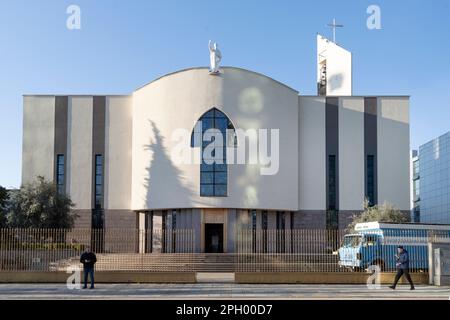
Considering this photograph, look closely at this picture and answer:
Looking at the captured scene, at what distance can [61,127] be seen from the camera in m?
47.2

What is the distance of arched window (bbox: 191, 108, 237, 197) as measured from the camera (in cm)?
4341

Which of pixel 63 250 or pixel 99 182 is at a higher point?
pixel 99 182

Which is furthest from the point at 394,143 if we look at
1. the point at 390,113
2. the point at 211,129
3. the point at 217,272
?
the point at 217,272

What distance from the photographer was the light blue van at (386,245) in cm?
2438

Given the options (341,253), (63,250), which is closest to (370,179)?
(341,253)

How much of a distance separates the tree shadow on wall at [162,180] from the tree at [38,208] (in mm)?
7023

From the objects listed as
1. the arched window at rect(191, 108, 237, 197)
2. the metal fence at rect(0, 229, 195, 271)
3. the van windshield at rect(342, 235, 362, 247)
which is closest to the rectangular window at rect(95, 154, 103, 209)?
the arched window at rect(191, 108, 237, 197)

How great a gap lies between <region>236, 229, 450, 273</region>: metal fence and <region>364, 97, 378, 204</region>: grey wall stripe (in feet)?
61.2

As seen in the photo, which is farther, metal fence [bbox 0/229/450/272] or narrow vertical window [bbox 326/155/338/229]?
narrow vertical window [bbox 326/155/338/229]

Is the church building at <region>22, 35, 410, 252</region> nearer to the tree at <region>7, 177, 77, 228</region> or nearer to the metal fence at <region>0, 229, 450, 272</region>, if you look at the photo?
the tree at <region>7, 177, 77, 228</region>

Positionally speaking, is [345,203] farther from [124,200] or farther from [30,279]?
[30,279]

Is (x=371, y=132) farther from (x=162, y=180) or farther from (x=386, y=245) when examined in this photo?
(x=386, y=245)

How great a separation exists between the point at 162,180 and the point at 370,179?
17.4 m

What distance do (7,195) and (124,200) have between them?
30.1ft
